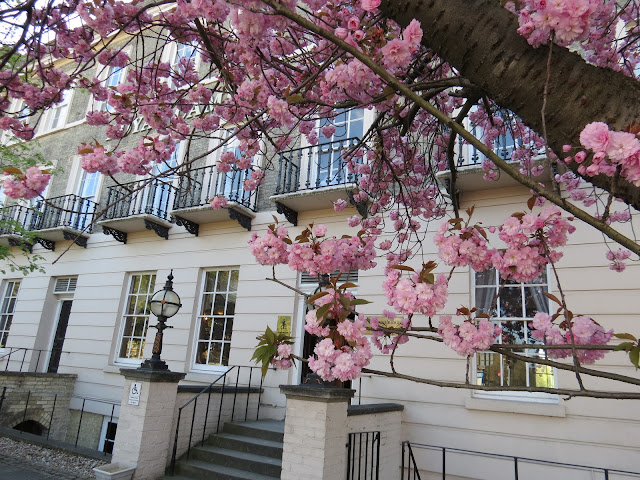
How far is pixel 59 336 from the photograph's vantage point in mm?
11430

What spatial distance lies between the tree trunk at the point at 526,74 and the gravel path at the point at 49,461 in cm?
625

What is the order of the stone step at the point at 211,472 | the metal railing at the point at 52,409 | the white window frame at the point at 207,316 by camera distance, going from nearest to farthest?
the stone step at the point at 211,472 < the white window frame at the point at 207,316 < the metal railing at the point at 52,409

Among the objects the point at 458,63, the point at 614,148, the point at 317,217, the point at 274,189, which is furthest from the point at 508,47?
the point at 274,189

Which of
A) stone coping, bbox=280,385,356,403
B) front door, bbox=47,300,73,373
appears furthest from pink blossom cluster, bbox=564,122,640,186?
front door, bbox=47,300,73,373

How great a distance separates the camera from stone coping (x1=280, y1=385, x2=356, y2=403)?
425cm

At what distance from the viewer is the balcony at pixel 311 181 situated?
24.0ft

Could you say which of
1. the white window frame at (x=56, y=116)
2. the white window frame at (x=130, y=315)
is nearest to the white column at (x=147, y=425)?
the white window frame at (x=130, y=315)

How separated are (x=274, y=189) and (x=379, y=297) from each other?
3.07m

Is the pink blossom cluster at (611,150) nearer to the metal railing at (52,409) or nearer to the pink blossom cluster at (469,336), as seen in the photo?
the pink blossom cluster at (469,336)

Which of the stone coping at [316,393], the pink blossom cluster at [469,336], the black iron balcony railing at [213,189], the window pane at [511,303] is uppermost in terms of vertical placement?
the black iron balcony railing at [213,189]

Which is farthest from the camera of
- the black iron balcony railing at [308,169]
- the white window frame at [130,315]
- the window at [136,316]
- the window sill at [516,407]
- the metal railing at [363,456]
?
the window at [136,316]

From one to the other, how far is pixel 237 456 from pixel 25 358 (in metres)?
8.35

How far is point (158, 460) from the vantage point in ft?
17.9

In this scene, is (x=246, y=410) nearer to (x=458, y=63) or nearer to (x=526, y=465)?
(x=526, y=465)
